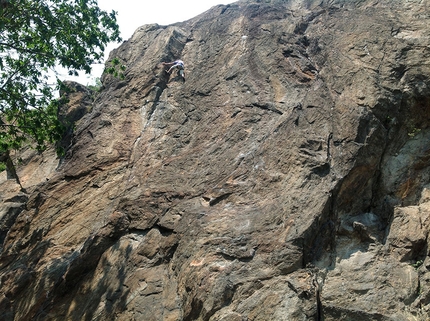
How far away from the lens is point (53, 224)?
13.6 metres

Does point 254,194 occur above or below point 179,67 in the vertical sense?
below

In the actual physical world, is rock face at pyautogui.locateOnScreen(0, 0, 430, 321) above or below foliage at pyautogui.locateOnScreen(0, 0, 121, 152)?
below

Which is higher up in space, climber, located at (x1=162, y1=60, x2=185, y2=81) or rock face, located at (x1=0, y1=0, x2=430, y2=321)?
climber, located at (x1=162, y1=60, x2=185, y2=81)

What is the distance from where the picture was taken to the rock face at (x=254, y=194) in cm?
955

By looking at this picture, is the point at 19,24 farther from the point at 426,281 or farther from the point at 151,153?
the point at 426,281

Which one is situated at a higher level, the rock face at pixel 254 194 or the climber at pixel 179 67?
the climber at pixel 179 67

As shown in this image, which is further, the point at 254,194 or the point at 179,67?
the point at 179,67

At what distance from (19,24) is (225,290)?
10.9m

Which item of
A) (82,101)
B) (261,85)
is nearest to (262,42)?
(261,85)

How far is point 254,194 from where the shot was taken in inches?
450

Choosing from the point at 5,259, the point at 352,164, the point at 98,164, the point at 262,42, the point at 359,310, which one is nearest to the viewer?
the point at 359,310

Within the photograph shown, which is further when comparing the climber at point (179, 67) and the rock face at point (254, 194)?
the climber at point (179, 67)

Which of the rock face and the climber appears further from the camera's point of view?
the climber

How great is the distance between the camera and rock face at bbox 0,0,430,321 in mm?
9555
